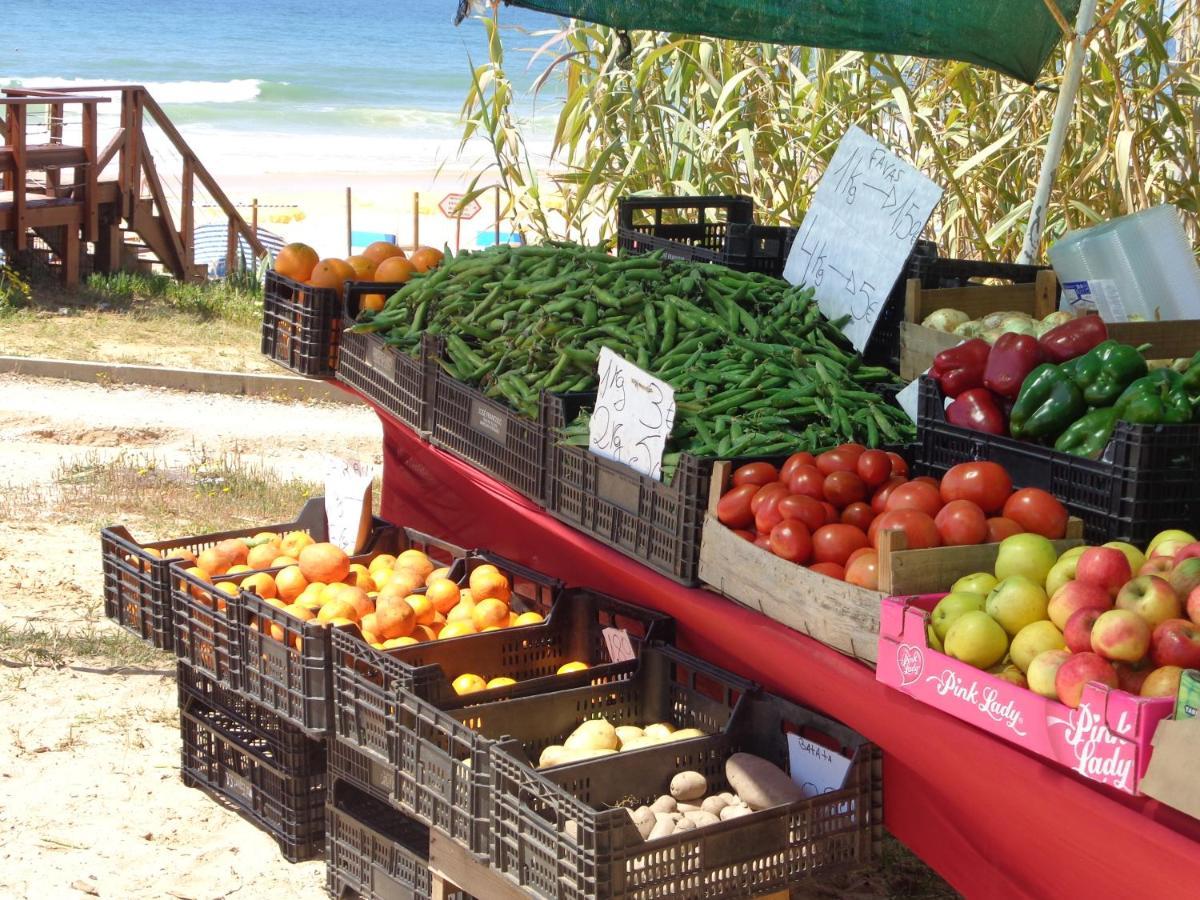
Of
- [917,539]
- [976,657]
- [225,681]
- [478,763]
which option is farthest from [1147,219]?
[225,681]

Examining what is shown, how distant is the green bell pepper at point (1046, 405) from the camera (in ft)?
10.1

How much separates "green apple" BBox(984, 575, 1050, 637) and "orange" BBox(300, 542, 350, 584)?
2.11 metres

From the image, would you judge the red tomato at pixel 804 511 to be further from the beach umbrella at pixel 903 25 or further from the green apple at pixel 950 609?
the beach umbrella at pixel 903 25

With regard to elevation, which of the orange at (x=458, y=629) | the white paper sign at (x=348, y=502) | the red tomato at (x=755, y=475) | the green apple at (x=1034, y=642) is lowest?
the orange at (x=458, y=629)

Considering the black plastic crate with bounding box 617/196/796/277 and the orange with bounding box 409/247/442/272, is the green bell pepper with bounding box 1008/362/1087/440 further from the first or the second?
the orange with bounding box 409/247/442/272

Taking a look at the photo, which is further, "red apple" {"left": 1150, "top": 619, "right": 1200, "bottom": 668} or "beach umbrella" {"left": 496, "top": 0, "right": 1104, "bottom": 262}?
"beach umbrella" {"left": 496, "top": 0, "right": 1104, "bottom": 262}

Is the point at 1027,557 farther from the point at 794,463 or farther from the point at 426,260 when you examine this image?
the point at 426,260

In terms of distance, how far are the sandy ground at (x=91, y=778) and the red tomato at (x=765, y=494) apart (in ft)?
5.44

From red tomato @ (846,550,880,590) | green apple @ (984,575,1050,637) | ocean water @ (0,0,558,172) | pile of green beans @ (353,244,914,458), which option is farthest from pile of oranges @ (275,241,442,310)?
ocean water @ (0,0,558,172)

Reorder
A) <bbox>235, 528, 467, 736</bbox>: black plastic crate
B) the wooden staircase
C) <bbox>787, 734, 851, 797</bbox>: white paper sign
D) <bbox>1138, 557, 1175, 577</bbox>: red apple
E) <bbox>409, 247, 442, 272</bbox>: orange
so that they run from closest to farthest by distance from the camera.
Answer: <bbox>1138, 557, 1175, 577</bbox>: red apple < <bbox>787, 734, 851, 797</bbox>: white paper sign < <bbox>235, 528, 467, 736</bbox>: black plastic crate < <bbox>409, 247, 442, 272</bbox>: orange < the wooden staircase

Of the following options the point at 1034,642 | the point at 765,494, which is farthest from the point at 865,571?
the point at 1034,642

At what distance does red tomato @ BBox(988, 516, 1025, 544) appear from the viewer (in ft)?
9.41

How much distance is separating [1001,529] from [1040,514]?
8 cm

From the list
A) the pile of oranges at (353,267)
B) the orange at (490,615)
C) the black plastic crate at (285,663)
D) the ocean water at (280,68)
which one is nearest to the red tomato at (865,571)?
the orange at (490,615)
